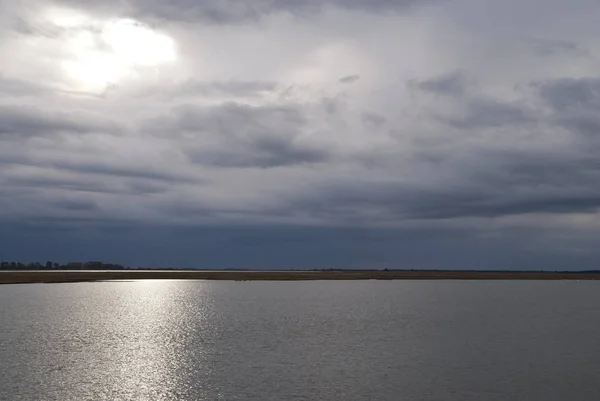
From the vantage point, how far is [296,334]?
54.0 meters

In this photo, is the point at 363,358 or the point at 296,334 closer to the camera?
the point at 363,358

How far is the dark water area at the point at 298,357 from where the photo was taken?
1229 inches

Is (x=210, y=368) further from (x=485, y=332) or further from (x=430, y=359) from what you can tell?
(x=485, y=332)

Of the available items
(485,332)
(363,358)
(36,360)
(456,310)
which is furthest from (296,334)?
(456,310)

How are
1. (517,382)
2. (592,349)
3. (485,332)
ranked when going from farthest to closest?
(485,332)
(592,349)
(517,382)

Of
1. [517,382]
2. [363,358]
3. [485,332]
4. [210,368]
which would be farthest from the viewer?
[485,332]

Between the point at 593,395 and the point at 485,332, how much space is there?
2706 centimetres

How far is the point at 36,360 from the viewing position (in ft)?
128

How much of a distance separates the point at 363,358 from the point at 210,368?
10362 mm

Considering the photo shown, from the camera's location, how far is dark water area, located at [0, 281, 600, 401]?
31219 mm

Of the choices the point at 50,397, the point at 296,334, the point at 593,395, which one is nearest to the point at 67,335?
the point at 296,334

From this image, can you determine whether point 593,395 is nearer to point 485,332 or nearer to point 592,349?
point 592,349

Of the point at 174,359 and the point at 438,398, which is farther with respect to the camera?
the point at 174,359

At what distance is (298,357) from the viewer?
4134 centimetres
